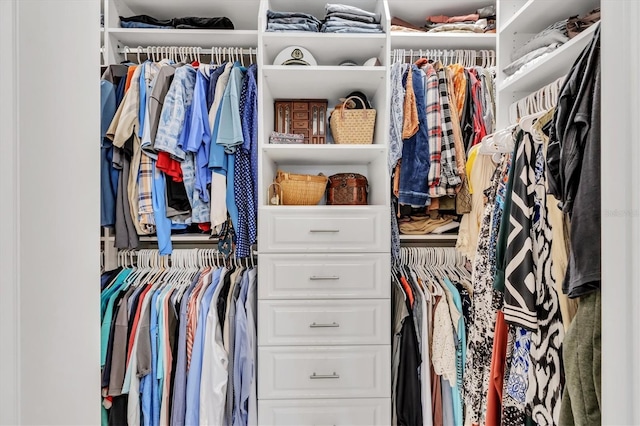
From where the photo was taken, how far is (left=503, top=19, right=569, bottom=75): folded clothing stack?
1200 millimetres

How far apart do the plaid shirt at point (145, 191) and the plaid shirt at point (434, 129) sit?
1.26 meters

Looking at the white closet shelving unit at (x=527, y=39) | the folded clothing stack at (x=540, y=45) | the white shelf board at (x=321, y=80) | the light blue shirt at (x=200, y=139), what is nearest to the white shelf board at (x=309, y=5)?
the white shelf board at (x=321, y=80)

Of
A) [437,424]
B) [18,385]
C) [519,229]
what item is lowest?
[437,424]

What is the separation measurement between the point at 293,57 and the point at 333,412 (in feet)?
5.08

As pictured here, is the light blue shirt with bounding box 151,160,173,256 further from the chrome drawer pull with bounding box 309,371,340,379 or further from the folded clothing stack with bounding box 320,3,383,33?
the folded clothing stack with bounding box 320,3,383,33

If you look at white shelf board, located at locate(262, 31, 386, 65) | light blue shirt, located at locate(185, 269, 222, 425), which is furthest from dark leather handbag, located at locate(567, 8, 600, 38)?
light blue shirt, located at locate(185, 269, 222, 425)

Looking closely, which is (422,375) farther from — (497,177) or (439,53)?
(439,53)

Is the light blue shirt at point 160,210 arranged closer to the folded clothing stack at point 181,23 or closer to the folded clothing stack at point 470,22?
the folded clothing stack at point 181,23

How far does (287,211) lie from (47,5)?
1.25 meters

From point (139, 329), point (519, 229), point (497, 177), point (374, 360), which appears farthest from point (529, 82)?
point (139, 329)

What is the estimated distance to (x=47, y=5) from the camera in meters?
0.48

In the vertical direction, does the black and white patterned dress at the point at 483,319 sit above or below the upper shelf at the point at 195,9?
below

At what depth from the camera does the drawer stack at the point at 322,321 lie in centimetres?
167
